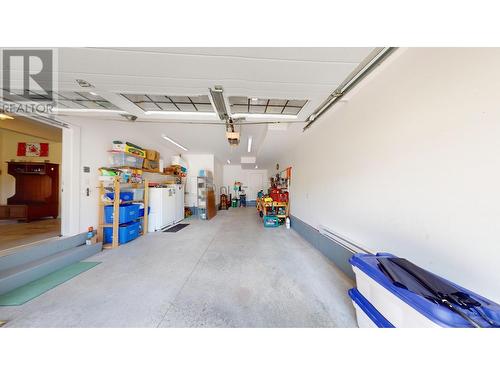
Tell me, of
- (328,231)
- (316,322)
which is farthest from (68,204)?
(328,231)

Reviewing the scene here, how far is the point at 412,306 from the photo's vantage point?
0.86m

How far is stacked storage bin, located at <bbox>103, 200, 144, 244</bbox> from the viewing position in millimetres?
3406

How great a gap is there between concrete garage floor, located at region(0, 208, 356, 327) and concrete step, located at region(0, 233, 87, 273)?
23.6 inches

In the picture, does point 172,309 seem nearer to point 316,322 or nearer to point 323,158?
point 316,322

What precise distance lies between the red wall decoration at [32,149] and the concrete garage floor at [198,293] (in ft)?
15.1

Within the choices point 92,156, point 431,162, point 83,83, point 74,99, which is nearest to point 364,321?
point 431,162

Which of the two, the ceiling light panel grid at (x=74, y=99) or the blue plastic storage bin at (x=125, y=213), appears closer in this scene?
the ceiling light panel grid at (x=74, y=99)

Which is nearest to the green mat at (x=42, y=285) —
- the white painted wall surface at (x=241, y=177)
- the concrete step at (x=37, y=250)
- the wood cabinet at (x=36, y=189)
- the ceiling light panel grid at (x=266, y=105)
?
the concrete step at (x=37, y=250)

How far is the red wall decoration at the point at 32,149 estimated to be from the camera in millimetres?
4598

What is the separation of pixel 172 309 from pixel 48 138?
6454 mm

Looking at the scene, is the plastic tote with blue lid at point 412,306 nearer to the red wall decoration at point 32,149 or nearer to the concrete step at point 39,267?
the concrete step at point 39,267

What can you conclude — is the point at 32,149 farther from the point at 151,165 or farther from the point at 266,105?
the point at 266,105
